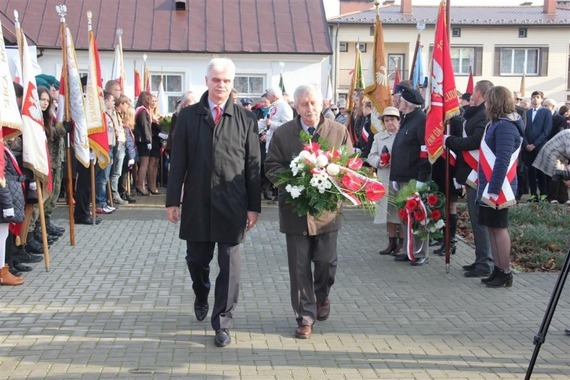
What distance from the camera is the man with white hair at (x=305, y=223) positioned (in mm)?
6531

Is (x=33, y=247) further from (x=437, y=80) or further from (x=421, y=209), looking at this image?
(x=437, y=80)

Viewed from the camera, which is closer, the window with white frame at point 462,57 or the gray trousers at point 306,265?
the gray trousers at point 306,265

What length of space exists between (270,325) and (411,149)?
3.59 meters

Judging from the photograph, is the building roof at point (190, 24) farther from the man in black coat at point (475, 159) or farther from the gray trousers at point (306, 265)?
the gray trousers at point (306, 265)

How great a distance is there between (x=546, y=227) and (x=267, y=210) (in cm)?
505

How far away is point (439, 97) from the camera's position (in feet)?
29.7

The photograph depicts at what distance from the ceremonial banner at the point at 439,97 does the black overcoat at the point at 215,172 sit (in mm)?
3198

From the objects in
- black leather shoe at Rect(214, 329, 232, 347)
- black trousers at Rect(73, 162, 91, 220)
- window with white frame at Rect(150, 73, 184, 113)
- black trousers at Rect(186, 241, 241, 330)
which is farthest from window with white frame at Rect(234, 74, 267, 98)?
black leather shoe at Rect(214, 329, 232, 347)

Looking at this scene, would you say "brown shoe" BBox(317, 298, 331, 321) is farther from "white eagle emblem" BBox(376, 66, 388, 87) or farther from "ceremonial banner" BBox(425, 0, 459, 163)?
"white eagle emblem" BBox(376, 66, 388, 87)

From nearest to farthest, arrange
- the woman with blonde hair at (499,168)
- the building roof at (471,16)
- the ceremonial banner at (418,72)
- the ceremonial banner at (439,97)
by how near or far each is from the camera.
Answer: the woman with blonde hair at (499,168), the ceremonial banner at (439,97), the ceremonial banner at (418,72), the building roof at (471,16)

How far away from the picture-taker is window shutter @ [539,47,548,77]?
49.8 meters

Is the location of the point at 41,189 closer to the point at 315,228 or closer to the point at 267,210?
the point at 315,228

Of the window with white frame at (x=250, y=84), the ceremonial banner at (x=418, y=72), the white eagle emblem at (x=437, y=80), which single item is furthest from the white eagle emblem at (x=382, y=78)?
the window with white frame at (x=250, y=84)

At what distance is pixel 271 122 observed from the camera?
14.7 meters
